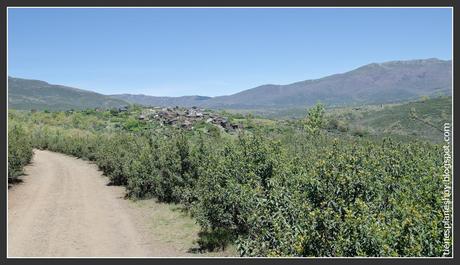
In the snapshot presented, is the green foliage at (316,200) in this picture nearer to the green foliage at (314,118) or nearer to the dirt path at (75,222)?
the dirt path at (75,222)

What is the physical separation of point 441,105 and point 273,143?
12801 centimetres

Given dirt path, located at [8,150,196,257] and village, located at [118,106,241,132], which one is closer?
dirt path, located at [8,150,196,257]

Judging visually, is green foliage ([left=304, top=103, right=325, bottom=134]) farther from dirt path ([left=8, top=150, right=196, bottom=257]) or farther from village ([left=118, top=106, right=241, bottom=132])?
dirt path ([left=8, top=150, right=196, bottom=257])

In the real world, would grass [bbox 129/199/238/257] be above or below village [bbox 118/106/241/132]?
below

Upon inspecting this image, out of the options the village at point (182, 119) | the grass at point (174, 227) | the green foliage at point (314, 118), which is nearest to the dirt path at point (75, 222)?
the grass at point (174, 227)

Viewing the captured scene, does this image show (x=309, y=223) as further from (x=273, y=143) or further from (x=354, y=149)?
(x=273, y=143)

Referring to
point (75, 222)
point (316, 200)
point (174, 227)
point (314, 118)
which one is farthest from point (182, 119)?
point (316, 200)

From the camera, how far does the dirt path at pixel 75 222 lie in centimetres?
1833

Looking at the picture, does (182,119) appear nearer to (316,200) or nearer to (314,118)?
(314,118)

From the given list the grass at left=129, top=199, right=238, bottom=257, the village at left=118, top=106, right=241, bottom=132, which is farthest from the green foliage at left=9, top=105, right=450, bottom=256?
the village at left=118, top=106, right=241, bottom=132

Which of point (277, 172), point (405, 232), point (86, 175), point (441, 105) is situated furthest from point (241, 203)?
point (441, 105)

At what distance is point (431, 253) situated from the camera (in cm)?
855

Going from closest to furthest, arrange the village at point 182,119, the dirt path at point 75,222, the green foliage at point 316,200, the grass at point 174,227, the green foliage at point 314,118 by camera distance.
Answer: the green foliage at point 316,200 < the dirt path at point 75,222 < the grass at point 174,227 < the green foliage at point 314,118 < the village at point 182,119

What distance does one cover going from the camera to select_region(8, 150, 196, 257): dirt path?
18.3 metres
